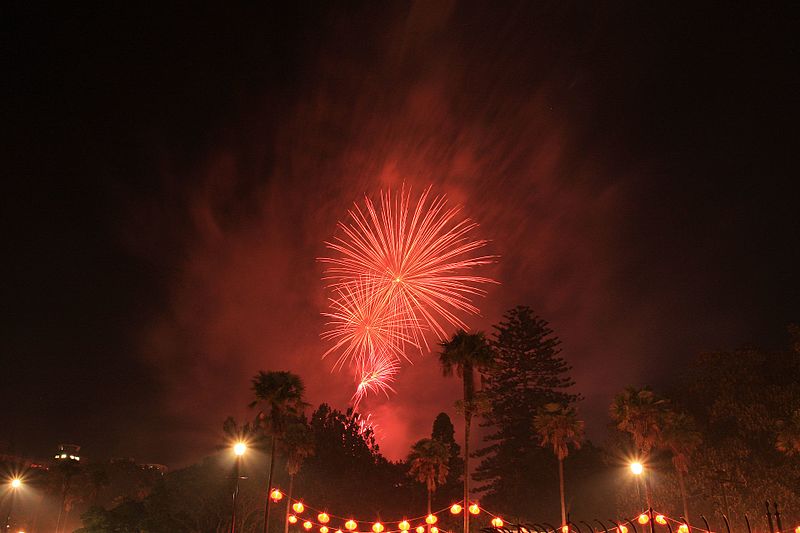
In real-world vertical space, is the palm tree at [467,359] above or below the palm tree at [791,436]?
above

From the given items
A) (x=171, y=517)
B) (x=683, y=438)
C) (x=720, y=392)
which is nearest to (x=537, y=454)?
(x=720, y=392)

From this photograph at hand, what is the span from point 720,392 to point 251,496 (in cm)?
4285

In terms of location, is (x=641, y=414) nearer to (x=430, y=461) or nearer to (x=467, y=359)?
(x=467, y=359)

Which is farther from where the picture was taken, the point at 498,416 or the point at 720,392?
the point at 498,416

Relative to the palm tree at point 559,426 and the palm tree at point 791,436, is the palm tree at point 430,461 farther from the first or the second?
the palm tree at point 791,436

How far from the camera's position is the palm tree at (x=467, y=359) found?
3641 centimetres

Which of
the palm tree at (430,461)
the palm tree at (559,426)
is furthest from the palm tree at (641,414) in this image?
the palm tree at (430,461)

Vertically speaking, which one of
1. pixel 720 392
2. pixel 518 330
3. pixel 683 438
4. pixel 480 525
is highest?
pixel 518 330

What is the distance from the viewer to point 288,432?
1555 inches

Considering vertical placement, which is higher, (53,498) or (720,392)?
(720,392)

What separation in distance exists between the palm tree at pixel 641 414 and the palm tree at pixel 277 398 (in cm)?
1926

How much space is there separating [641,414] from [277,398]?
850 inches

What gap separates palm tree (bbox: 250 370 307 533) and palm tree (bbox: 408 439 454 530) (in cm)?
1142

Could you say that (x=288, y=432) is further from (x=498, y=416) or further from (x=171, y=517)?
(x=498, y=416)
